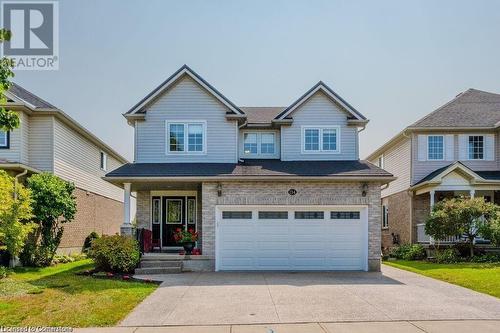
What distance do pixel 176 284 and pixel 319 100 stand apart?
392 inches

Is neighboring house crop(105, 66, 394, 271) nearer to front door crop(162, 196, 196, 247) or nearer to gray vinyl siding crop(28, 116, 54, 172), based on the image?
front door crop(162, 196, 196, 247)

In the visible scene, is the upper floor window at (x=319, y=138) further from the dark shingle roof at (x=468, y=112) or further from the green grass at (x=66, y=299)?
the green grass at (x=66, y=299)

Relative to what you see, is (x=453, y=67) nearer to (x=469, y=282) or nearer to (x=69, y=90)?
(x=469, y=282)

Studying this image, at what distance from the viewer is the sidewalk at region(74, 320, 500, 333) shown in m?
8.30

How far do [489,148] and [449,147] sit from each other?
6.66ft

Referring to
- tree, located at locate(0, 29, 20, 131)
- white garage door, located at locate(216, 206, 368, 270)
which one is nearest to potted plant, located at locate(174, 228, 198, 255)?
white garage door, located at locate(216, 206, 368, 270)

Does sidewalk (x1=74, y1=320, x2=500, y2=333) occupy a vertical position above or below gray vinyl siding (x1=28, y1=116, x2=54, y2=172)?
below

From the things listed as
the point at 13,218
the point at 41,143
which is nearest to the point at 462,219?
the point at 13,218

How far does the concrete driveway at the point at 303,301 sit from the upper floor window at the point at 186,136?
5501 mm

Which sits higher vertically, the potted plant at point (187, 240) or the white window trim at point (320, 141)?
the white window trim at point (320, 141)

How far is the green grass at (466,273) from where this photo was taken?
13483 millimetres

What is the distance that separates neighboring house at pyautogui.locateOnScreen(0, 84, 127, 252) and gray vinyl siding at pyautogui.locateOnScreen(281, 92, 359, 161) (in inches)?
389

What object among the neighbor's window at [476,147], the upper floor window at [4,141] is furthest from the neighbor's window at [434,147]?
the upper floor window at [4,141]

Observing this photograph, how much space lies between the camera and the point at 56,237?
64.4 feet
